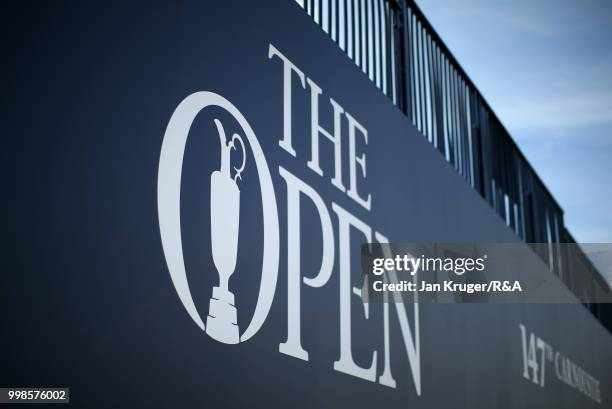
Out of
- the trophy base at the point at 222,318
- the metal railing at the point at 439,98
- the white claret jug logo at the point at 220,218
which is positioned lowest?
the trophy base at the point at 222,318

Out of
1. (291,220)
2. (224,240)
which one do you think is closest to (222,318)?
(224,240)

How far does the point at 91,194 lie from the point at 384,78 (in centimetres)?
299

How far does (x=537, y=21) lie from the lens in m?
8.06

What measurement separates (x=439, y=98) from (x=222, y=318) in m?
3.57

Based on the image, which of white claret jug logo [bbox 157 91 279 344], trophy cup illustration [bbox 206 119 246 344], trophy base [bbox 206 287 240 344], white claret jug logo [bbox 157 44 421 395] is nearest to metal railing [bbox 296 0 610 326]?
white claret jug logo [bbox 157 44 421 395]

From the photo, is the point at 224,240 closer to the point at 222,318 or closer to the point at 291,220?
the point at 222,318

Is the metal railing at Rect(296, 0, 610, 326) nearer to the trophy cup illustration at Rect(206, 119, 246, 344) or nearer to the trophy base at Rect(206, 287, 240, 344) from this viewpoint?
the trophy cup illustration at Rect(206, 119, 246, 344)

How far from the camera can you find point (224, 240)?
A: 2.89 meters

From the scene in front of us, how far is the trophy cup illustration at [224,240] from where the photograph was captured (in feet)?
9.15

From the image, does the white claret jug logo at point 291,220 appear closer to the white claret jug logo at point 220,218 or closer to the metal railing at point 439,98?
the white claret jug logo at point 220,218

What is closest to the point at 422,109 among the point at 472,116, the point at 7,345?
the point at 472,116

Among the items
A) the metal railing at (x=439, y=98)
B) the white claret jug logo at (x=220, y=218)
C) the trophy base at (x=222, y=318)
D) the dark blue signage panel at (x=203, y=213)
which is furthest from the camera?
the metal railing at (x=439, y=98)

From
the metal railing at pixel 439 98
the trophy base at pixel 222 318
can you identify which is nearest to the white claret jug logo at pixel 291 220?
the trophy base at pixel 222 318

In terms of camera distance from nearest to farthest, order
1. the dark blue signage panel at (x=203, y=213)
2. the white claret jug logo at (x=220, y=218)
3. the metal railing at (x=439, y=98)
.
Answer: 1. the dark blue signage panel at (x=203, y=213)
2. the white claret jug logo at (x=220, y=218)
3. the metal railing at (x=439, y=98)
